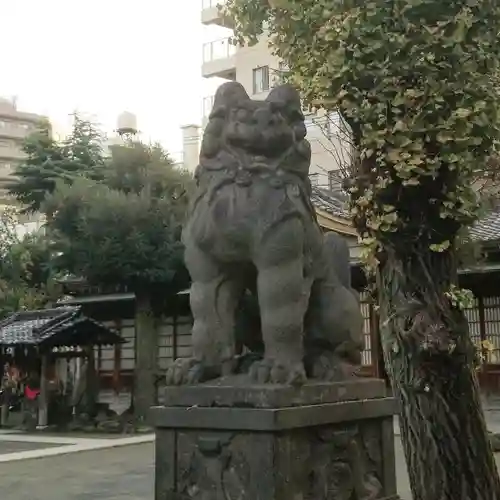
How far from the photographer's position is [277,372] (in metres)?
3.74

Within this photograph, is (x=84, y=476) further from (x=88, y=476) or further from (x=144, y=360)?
(x=144, y=360)

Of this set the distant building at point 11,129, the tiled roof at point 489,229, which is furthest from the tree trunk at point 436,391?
the distant building at point 11,129

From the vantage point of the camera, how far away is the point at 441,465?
573 cm

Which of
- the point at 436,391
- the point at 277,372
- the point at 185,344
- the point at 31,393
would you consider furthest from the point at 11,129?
the point at 277,372

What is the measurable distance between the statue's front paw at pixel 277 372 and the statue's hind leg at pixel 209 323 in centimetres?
20

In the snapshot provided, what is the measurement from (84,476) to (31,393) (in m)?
7.58

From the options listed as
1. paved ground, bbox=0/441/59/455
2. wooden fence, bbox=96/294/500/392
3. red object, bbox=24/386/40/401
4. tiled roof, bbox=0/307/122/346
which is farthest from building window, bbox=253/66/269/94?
paved ground, bbox=0/441/59/455

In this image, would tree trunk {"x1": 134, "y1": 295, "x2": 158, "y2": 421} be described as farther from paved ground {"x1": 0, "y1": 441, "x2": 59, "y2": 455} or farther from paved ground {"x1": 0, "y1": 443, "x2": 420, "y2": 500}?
paved ground {"x1": 0, "y1": 443, "x2": 420, "y2": 500}

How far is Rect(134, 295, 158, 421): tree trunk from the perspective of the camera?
15805mm

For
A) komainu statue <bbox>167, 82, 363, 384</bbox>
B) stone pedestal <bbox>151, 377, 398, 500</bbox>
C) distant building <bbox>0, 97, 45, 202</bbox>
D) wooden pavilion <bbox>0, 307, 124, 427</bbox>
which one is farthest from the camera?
distant building <bbox>0, 97, 45, 202</bbox>

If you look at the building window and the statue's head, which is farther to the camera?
the building window

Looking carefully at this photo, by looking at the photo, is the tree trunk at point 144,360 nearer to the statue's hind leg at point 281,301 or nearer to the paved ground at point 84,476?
the paved ground at point 84,476

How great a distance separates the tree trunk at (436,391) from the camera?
5715mm

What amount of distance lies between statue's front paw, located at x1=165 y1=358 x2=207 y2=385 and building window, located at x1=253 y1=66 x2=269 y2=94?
23.3 metres
